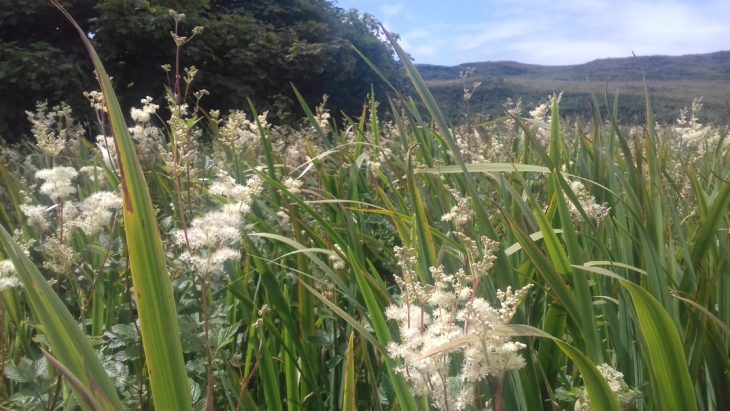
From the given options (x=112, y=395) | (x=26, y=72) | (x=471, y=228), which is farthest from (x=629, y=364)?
(x=26, y=72)

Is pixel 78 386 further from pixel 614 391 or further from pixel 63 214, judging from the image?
pixel 63 214

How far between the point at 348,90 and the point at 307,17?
11.1 ft

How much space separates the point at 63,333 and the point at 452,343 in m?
0.52

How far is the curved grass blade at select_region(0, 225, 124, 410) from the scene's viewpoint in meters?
0.83

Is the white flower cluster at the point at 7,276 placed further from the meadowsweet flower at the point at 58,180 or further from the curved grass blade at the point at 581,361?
the curved grass blade at the point at 581,361

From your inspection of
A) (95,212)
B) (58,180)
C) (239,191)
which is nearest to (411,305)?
(239,191)

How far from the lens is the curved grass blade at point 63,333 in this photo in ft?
2.72

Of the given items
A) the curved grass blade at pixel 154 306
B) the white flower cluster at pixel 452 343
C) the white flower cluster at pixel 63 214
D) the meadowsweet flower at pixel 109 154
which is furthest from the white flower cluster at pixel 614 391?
the meadowsweet flower at pixel 109 154

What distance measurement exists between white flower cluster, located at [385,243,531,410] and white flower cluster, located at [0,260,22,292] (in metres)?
0.92

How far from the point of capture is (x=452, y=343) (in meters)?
0.84

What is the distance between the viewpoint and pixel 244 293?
1.77 meters

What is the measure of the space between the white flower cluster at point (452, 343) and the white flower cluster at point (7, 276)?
3.02 ft

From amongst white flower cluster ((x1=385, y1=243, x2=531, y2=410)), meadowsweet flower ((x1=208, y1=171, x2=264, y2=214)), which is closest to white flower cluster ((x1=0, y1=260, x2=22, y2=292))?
meadowsweet flower ((x1=208, y1=171, x2=264, y2=214))

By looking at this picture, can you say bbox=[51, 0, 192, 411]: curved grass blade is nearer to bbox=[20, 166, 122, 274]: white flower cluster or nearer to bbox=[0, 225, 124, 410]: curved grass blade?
bbox=[0, 225, 124, 410]: curved grass blade
